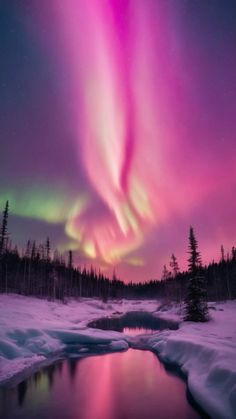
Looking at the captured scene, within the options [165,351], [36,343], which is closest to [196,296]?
[165,351]

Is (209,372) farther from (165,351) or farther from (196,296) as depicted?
(196,296)

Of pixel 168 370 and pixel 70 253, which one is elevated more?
pixel 70 253

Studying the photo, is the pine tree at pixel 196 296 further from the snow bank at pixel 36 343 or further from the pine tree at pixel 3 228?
the pine tree at pixel 3 228

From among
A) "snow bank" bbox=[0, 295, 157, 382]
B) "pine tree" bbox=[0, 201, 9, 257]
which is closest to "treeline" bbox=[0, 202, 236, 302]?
"pine tree" bbox=[0, 201, 9, 257]

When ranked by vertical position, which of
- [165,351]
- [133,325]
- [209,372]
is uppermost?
[209,372]

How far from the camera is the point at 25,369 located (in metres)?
18.7

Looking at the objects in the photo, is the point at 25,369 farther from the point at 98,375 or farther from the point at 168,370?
the point at 168,370

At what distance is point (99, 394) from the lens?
15.3m

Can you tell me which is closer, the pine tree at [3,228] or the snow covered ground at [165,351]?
the snow covered ground at [165,351]

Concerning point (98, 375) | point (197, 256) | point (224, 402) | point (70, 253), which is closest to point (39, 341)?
point (98, 375)

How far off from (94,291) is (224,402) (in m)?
115

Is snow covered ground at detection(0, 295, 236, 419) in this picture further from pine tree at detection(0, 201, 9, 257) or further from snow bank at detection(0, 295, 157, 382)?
pine tree at detection(0, 201, 9, 257)

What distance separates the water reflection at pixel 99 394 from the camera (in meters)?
12.5

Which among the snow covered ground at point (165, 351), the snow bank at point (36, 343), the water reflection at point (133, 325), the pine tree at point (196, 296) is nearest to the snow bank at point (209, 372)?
the snow covered ground at point (165, 351)
